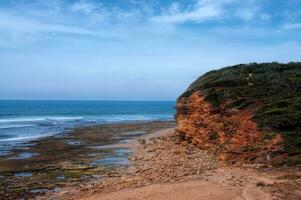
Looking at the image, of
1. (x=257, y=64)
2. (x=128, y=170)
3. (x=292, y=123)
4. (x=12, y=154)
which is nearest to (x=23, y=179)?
(x=128, y=170)

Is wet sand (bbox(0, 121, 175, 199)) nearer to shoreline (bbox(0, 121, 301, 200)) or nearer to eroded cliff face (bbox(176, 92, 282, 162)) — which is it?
shoreline (bbox(0, 121, 301, 200))

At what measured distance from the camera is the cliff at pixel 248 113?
28.1 m

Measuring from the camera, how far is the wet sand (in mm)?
23969

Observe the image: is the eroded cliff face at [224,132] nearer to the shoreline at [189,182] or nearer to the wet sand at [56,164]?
the shoreline at [189,182]

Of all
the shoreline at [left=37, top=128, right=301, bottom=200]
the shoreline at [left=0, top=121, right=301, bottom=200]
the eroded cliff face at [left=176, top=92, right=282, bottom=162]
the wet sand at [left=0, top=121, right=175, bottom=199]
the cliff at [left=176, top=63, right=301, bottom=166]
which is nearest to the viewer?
the shoreline at [left=37, top=128, right=301, bottom=200]

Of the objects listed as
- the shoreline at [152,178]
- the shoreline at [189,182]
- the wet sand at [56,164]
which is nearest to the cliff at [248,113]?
the shoreline at [152,178]

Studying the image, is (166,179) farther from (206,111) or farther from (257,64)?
(257,64)

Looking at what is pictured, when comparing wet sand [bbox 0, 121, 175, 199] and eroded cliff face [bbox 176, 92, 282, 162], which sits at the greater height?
eroded cliff face [bbox 176, 92, 282, 162]

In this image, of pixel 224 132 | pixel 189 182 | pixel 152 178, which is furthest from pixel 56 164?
pixel 224 132

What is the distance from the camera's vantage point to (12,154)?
3625 cm

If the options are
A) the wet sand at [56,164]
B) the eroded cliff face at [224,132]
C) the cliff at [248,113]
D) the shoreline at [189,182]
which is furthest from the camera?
the eroded cliff face at [224,132]

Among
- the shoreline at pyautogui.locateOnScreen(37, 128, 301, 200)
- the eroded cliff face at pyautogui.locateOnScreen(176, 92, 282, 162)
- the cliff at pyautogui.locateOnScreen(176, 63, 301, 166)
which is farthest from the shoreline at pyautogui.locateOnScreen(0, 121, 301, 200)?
the cliff at pyautogui.locateOnScreen(176, 63, 301, 166)

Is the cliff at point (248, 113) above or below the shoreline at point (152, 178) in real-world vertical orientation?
above

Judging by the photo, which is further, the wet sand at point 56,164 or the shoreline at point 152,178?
the wet sand at point 56,164
